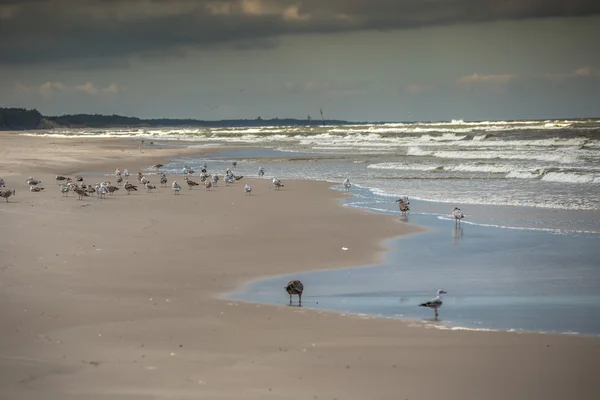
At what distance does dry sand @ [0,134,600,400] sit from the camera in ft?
24.8

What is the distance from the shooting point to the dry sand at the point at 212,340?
24.8ft

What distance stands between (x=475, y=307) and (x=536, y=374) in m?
3.20

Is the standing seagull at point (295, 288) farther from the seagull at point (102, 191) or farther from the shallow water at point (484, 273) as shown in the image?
the seagull at point (102, 191)

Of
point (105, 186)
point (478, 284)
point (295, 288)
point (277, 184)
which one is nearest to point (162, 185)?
point (277, 184)

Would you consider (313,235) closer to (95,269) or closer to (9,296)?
(95,269)

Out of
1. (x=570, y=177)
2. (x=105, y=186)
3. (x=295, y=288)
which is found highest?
(x=570, y=177)

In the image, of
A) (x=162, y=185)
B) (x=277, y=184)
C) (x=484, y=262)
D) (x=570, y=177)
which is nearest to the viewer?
(x=484, y=262)

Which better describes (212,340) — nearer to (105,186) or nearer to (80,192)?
(80,192)

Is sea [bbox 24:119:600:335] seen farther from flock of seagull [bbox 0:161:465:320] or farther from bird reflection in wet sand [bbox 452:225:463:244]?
flock of seagull [bbox 0:161:465:320]

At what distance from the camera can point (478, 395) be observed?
7.39m

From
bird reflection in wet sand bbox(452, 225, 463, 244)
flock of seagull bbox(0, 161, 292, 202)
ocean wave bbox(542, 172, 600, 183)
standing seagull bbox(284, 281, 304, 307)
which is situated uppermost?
ocean wave bbox(542, 172, 600, 183)

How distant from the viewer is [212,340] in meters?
9.21

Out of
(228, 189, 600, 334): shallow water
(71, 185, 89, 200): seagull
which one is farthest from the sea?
(71, 185, 89, 200): seagull

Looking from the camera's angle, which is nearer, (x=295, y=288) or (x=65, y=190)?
(x=295, y=288)
